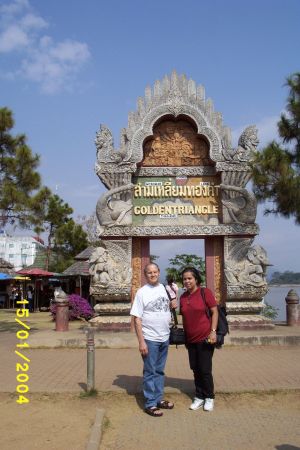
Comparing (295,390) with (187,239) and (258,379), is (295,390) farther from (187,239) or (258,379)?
(187,239)

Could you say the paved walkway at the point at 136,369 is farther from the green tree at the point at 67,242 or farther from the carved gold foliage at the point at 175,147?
the green tree at the point at 67,242

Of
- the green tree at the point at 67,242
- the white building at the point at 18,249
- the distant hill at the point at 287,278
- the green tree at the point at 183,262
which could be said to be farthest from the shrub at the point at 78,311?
the distant hill at the point at 287,278

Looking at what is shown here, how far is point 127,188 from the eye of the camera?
11492 mm

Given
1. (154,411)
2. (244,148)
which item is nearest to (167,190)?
(244,148)

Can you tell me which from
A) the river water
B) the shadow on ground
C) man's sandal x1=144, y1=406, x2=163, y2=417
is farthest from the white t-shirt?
A: the river water

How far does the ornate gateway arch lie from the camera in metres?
11.2

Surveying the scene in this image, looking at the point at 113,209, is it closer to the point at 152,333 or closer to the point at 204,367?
the point at 152,333

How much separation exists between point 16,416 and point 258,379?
138 inches

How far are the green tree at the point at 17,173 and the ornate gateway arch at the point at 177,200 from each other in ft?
6.42

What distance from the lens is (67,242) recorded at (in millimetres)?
33938

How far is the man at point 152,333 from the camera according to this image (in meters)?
5.58

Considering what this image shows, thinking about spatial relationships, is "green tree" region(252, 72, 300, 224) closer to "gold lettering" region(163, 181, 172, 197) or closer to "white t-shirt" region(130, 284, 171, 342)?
"gold lettering" region(163, 181, 172, 197)

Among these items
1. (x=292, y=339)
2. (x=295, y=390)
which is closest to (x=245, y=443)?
(x=295, y=390)

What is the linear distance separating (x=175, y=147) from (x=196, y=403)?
756cm
